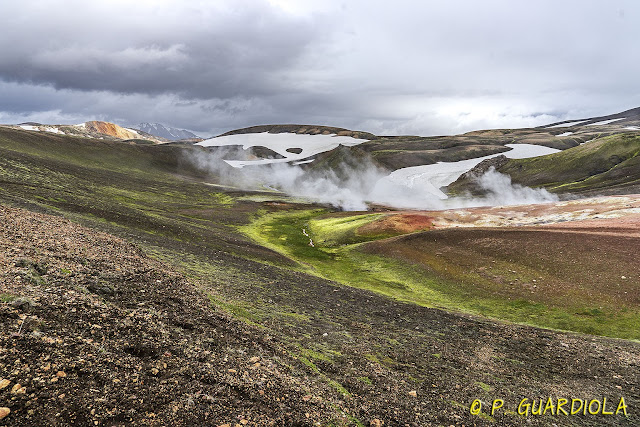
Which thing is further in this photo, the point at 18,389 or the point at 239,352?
the point at 239,352

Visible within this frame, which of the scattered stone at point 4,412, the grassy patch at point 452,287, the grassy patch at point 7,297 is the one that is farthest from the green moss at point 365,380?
the grassy patch at point 452,287

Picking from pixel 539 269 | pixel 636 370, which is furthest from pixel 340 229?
pixel 636 370

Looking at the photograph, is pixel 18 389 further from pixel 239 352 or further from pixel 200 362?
pixel 239 352

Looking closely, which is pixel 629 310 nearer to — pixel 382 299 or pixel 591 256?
pixel 591 256

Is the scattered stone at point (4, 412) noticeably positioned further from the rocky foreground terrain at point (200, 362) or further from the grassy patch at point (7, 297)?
the grassy patch at point (7, 297)

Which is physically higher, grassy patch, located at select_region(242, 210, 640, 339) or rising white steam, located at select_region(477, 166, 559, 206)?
rising white steam, located at select_region(477, 166, 559, 206)

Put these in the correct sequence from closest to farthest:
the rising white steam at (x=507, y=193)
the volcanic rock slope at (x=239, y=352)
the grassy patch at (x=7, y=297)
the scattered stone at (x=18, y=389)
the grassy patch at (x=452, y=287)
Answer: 1. the scattered stone at (x=18, y=389)
2. the volcanic rock slope at (x=239, y=352)
3. the grassy patch at (x=7, y=297)
4. the grassy patch at (x=452, y=287)
5. the rising white steam at (x=507, y=193)

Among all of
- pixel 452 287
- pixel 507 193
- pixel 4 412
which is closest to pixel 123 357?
pixel 4 412

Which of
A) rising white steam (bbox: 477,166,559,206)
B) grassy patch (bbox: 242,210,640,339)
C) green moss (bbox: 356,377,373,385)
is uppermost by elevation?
rising white steam (bbox: 477,166,559,206)

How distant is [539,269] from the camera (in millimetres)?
40781

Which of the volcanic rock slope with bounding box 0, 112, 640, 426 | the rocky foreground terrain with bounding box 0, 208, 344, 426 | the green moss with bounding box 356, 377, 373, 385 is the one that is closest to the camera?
the rocky foreground terrain with bounding box 0, 208, 344, 426

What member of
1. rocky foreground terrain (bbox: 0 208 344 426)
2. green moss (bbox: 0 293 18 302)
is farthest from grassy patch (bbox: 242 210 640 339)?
green moss (bbox: 0 293 18 302)

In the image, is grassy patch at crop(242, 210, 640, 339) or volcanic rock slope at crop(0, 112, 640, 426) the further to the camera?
grassy patch at crop(242, 210, 640, 339)

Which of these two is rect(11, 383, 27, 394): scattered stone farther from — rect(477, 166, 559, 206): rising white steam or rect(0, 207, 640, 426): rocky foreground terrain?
rect(477, 166, 559, 206): rising white steam
